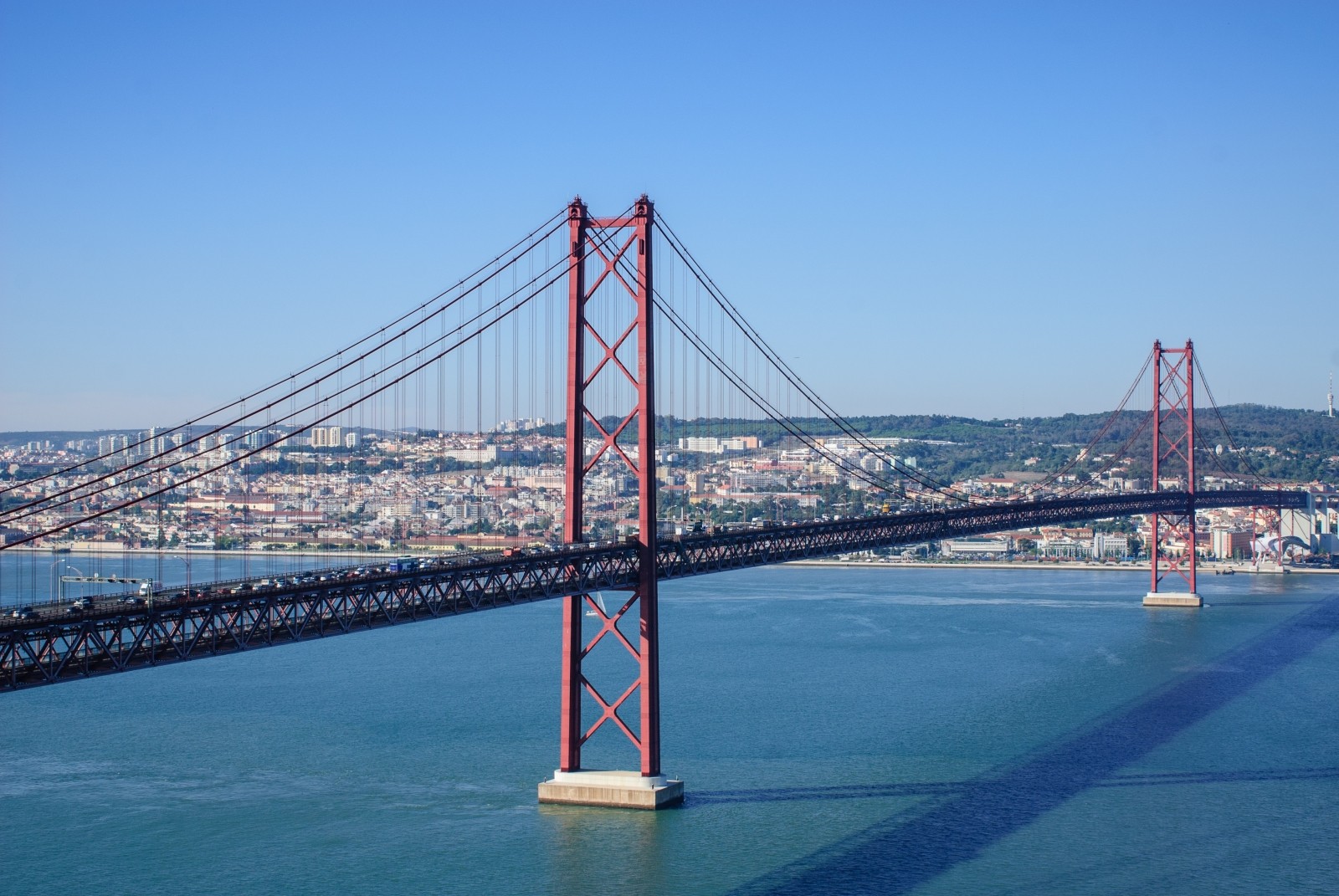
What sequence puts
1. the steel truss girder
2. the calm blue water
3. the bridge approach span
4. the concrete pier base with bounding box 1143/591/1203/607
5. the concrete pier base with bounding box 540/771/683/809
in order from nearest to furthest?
the steel truss girder < the bridge approach span < the calm blue water < the concrete pier base with bounding box 540/771/683/809 < the concrete pier base with bounding box 1143/591/1203/607

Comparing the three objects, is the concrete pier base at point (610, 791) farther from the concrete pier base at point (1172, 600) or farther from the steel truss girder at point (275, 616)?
the concrete pier base at point (1172, 600)

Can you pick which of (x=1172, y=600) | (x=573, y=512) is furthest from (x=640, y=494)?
(x=1172, y=600)

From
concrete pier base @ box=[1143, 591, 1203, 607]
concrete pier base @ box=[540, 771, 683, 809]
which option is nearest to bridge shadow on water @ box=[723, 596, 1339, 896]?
concrete pier base @ box=[540, 771, 683, 809]

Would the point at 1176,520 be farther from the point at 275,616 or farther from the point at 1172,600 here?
the point at 275,616

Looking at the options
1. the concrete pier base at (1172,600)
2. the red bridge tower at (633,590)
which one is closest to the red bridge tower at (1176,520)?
the concrete pier base at (1172,600)

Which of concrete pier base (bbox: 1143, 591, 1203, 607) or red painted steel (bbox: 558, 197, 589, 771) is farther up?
red painted steel (bbox: 558, 197, 589, 771)

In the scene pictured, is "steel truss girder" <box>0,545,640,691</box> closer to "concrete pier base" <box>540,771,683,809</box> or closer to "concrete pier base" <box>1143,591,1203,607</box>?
"concrete pier base" <box>540,771,683,809</box>

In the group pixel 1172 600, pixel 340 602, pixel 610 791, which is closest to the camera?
pixel 340 602

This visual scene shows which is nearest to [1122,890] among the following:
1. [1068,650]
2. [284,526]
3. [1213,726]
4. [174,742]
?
[1213,726]
